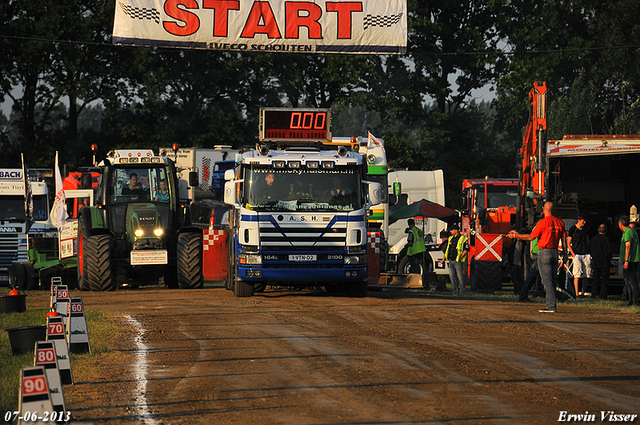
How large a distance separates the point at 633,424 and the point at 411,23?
1813 inches

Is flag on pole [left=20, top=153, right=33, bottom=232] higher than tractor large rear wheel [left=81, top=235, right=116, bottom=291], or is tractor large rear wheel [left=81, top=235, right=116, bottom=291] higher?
flag on pole [left=20, top=153, right=33, bottom=232]

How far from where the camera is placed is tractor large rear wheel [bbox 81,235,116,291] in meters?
20.2

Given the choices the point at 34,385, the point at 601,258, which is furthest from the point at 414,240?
the point at 34,385

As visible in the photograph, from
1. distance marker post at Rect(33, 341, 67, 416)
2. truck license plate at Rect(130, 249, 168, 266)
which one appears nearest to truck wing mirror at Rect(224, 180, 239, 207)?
truck license plate at Rect(130, 249, 168, 266)

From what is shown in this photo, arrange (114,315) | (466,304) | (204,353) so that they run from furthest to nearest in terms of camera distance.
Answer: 1. (466,304)
2. (114,315)
3. (204,353)

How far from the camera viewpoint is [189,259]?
20.7 meters

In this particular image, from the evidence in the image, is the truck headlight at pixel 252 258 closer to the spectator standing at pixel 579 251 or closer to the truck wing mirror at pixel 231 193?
the truck wing mirror at pixel 231 193

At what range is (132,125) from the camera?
4697 centimetres

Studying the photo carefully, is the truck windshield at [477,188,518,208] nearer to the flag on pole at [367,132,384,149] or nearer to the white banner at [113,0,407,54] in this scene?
the flag on pole at [367,132,384,149]

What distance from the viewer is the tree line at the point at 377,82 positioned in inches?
1793

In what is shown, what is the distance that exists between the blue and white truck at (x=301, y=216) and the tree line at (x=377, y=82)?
2879 cm

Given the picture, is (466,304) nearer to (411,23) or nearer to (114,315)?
(114,315)

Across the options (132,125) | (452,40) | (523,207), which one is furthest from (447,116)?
(523,207)

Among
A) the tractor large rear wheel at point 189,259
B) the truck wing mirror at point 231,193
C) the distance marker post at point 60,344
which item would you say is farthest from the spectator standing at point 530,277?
the distance marker post at point 60,344
